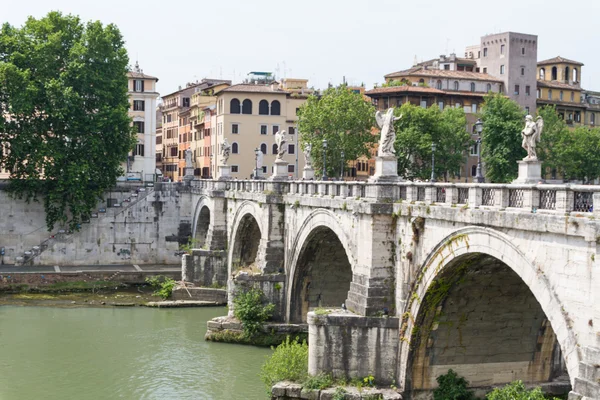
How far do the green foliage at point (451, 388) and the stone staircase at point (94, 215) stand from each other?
3366 cm

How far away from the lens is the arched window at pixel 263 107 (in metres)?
67.1

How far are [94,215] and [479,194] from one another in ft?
124

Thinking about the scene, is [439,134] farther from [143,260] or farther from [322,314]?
[322,314]

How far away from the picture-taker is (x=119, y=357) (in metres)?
31.2

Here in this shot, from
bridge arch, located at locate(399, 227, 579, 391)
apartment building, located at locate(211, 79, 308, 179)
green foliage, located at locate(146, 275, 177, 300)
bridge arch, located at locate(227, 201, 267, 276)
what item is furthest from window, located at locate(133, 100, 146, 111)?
bridge arch, located at locate(399, 227, 579, 391)

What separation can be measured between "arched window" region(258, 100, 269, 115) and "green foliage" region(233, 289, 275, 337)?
1384 inches

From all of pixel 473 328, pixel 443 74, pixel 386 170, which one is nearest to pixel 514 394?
pixel 473 328

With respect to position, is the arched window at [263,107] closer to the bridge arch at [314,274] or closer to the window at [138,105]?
the window at [138,105]

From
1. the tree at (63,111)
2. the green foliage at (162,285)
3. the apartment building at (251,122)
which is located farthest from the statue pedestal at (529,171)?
the apartment building at (251,122)

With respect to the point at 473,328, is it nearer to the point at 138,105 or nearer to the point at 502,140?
the point at 502,140

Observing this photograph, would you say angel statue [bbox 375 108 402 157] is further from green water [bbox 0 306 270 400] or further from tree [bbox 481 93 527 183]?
tree [bbox 481 93 527 183]

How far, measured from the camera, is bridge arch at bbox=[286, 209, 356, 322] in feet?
104

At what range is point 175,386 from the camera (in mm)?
27359

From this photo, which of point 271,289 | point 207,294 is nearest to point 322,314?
point 271,289
